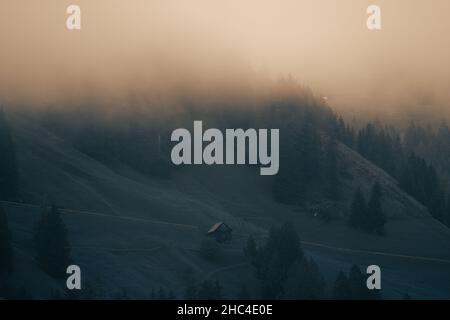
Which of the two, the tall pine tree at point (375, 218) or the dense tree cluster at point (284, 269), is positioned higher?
the dense tree cluster at point (284, 269)

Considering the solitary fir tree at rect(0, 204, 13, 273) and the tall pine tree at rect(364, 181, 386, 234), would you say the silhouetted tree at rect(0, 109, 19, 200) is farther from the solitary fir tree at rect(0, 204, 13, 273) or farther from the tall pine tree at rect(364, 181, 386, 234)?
the tall pine tree at rect(364, 181, 386, 234)

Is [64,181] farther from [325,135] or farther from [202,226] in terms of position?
[325,135]

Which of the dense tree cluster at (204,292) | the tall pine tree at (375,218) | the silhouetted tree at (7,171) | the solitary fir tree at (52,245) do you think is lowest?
the tall pine tree at (375,218)

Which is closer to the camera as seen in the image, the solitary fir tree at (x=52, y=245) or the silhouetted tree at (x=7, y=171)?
the solitary fir tree at (x=52, y=245)

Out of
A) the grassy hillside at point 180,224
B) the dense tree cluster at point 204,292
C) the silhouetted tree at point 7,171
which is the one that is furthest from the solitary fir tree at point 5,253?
the silhouetted tree at point 7,171

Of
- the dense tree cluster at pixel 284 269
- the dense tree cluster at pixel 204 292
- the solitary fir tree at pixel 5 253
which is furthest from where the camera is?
the dense tree cluster at pixel 284 269

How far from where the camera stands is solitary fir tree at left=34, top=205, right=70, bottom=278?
284ft

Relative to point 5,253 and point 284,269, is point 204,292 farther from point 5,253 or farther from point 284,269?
point 5,253

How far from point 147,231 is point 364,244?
36.6 metres

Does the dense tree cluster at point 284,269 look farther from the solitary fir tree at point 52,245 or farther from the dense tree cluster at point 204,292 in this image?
the solitary fir tree at point 52,245

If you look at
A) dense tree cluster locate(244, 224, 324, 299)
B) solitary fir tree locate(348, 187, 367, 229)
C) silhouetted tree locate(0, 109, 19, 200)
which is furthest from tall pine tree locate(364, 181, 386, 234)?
silhouetted tree locate(0, 109, 19, 200)

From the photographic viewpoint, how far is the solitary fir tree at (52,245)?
86.5 m

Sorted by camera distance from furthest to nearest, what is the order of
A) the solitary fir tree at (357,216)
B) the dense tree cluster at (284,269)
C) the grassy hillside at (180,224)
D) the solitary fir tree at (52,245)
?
the solitary fir tree at (357,216)
the grassy hillside at (180,224)
the solitary fir tree at (52,245)
the dense tree cluster at (284,269)
